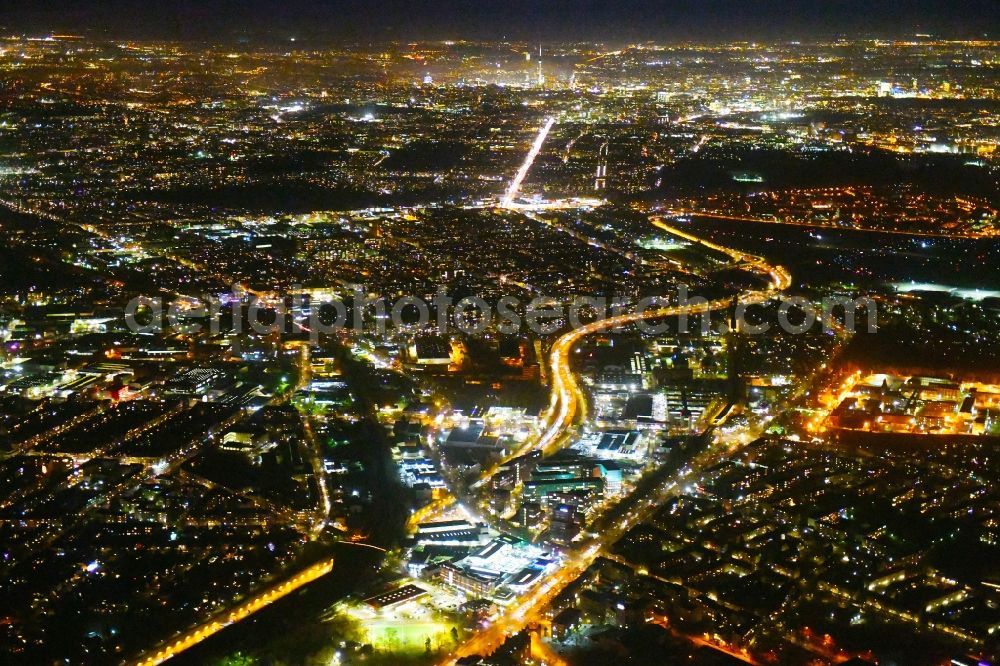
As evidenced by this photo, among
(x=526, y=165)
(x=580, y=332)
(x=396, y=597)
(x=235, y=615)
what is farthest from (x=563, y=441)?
(x=526, y=165)

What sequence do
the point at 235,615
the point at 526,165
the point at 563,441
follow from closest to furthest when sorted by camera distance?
the point at 235,615 < the point at 563,441 < the point at 526,165

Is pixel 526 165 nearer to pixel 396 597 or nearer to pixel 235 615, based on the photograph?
pixel 396 597

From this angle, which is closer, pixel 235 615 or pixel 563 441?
pixel 235 615

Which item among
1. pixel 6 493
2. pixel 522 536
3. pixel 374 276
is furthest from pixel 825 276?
pixel 6 493

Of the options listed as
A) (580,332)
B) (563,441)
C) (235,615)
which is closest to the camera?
(235,615)

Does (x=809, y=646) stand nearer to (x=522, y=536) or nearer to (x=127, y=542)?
(x=522, y=536)

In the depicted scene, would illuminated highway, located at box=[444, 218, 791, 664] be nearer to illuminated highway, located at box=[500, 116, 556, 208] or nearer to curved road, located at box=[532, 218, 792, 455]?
curved road, located at box=[532, 218, 792, 455]

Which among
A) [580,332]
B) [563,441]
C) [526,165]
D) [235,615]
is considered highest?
[526,165]

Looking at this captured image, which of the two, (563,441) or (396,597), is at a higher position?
(563,441)
